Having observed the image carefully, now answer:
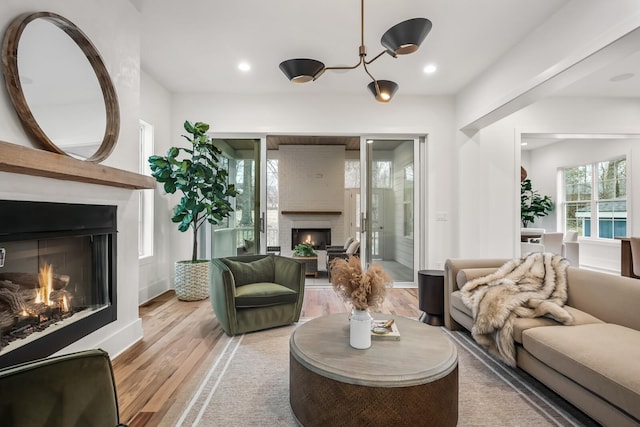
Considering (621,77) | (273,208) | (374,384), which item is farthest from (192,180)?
(621,77)

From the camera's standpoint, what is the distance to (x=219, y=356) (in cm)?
255

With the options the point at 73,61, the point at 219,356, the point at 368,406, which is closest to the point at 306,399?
the point at 368,406

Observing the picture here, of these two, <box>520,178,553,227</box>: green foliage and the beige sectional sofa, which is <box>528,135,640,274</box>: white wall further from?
the beige sectional sofa

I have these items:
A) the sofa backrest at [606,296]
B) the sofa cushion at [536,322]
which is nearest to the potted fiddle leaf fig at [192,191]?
the sofa cushion at [536,322]

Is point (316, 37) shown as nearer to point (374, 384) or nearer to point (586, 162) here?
point (374, 384)

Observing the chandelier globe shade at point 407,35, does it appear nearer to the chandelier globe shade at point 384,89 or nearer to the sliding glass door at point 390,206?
the chandelier globe shade at point 384,89

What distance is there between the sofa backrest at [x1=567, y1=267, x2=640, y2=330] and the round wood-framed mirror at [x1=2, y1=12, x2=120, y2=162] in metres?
3.70

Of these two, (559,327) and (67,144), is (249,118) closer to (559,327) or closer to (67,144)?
(67,144)

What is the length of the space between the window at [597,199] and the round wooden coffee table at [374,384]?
6.86 metres

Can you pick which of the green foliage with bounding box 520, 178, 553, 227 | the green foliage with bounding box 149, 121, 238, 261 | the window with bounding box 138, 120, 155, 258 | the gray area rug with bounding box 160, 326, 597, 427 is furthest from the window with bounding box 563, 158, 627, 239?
the window with bounding box 138, 120, 155, 258

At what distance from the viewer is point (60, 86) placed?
2080 millimetres

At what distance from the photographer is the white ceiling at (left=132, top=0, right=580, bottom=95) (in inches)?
112

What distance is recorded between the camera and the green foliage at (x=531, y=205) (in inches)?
292

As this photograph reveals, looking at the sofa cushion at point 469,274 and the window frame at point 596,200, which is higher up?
the window frame at point 596,200
